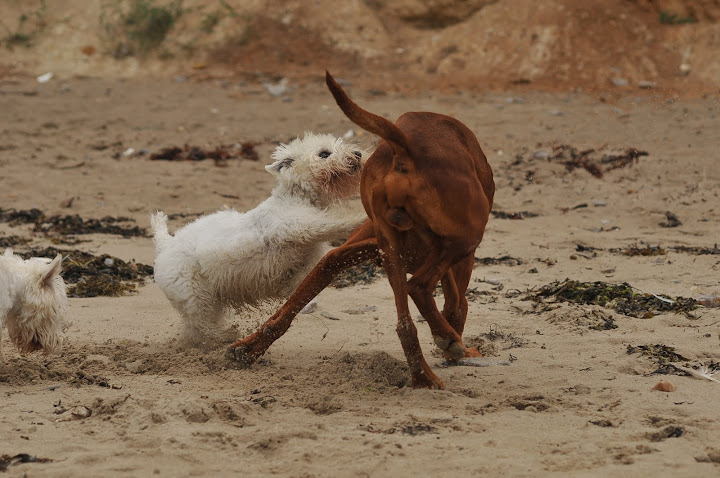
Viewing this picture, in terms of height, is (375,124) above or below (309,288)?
above

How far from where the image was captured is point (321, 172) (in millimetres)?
5117

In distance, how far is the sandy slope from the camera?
344 cm

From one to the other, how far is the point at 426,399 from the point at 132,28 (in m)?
12.7

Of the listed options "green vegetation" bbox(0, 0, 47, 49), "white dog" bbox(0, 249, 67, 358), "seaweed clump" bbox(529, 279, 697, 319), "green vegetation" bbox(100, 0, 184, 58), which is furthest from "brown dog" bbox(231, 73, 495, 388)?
"green vegetation" bbox(0, 0, 47, 49)

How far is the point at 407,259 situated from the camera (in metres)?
4.33

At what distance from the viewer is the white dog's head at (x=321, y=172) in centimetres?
514

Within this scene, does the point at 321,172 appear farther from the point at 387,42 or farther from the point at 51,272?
the point at 387,42

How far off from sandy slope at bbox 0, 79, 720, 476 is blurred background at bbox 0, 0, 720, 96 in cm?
256

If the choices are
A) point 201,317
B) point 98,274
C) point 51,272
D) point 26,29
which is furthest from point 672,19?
point 51,272

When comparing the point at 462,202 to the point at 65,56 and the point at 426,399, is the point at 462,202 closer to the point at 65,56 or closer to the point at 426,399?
the point at 426,399

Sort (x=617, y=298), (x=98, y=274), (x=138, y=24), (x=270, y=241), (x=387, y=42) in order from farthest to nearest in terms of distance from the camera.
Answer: (x=138, y=24), (x=387, y=42), (x=98, y=274), (x=617, y=298), (x=270, y=241)

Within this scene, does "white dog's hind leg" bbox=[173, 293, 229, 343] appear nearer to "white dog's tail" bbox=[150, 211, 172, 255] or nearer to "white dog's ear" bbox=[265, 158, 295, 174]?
"white dog's tail" bbox=[150, 211, 172, 255]

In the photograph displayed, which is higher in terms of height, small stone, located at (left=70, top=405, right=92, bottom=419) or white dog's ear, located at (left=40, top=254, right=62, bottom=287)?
white dog's ear, located at (left=40, top=254, right=62, bottom=287)

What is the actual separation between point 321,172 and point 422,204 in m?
1.31
